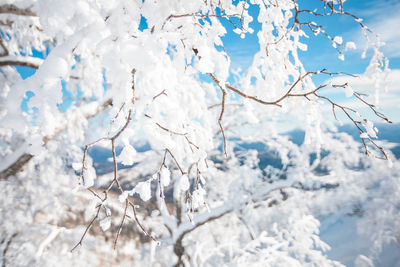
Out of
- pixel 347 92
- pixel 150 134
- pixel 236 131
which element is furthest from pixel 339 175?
pixel 150 134

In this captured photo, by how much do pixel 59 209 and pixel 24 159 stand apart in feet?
11.9

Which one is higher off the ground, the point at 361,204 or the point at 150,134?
the point at 150,134

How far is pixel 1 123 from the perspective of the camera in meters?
0.66

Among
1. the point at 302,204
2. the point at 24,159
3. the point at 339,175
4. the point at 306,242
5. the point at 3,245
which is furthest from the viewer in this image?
the point at 302,204

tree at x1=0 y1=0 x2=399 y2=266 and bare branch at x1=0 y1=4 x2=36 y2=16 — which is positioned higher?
bare branch at x1=0 y1=4 x2=36 y2=16

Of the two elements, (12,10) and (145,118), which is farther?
(12,10)

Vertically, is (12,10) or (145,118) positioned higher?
(12,10)

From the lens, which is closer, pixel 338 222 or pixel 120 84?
pixel 120 84

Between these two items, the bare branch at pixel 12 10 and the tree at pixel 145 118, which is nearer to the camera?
the tree at pixel 145 118

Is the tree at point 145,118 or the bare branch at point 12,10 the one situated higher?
the bare branch at point 12,10

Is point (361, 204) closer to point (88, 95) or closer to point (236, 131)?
point (236, 131)

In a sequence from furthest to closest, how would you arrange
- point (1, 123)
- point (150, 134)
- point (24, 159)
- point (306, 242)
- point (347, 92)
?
point (306, 242), point (24, 159), point (347, 92), point (150, 134), point (1, 123)

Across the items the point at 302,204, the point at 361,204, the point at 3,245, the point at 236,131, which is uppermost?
the point at 236,131

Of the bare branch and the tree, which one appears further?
the bare branch
